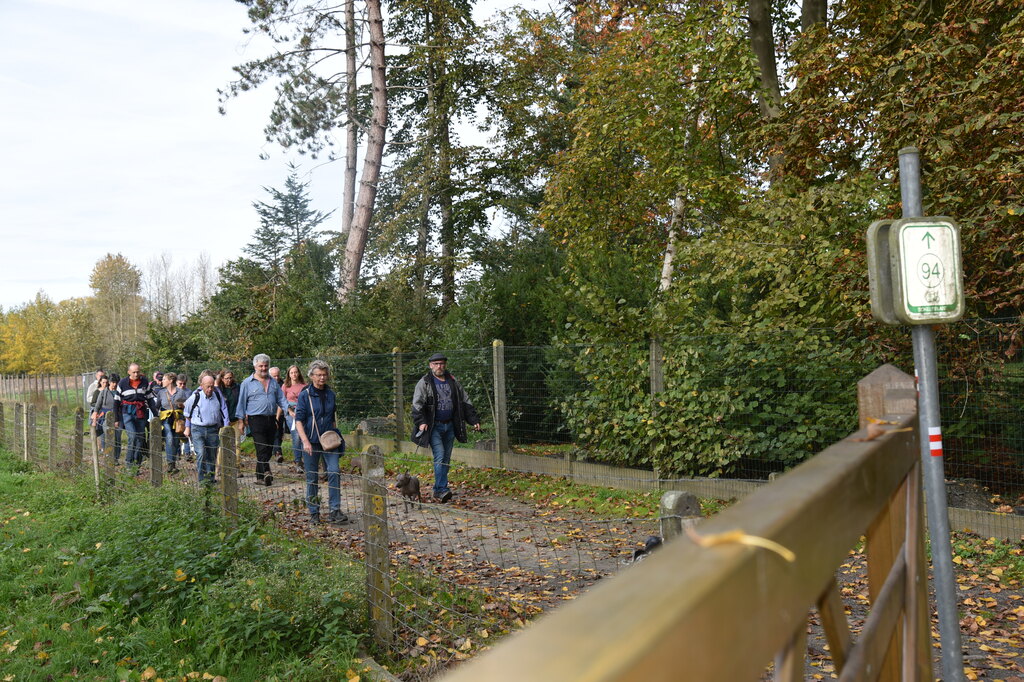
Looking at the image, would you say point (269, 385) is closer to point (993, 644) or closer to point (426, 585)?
point (426, 585)

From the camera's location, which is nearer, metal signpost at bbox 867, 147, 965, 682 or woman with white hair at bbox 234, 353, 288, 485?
metal signpost at bbox 867, 147, 965, 682

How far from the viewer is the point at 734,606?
0.76m

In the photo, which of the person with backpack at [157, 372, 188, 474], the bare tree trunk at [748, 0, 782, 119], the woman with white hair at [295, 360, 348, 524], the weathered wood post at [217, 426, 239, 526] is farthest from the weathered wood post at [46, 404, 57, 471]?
the bare tree trunk at [748, 0, 782, 119]

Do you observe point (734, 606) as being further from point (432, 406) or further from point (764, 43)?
point (764, 43)

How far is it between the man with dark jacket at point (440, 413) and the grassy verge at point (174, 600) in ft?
10.8

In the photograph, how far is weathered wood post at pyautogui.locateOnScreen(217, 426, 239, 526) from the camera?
26.3 ft

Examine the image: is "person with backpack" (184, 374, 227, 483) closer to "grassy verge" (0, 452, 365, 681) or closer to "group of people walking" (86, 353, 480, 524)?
"group of people walking" (86, 353, 480, 524)

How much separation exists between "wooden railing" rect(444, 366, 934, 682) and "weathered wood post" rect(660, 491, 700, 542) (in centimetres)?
207

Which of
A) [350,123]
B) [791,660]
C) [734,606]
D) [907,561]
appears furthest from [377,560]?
[350,123]

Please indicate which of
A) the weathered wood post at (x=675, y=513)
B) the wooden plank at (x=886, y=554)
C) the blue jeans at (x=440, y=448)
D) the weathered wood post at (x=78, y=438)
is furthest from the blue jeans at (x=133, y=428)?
the wooden plank at (x=886, y=554)

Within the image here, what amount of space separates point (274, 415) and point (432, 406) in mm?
2983

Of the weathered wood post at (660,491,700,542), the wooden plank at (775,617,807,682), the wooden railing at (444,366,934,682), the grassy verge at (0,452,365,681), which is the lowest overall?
the grassy verge at (0,452,365,681)

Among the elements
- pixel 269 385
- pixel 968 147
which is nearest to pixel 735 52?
pixel 968 147

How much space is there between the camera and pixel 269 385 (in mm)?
12820
